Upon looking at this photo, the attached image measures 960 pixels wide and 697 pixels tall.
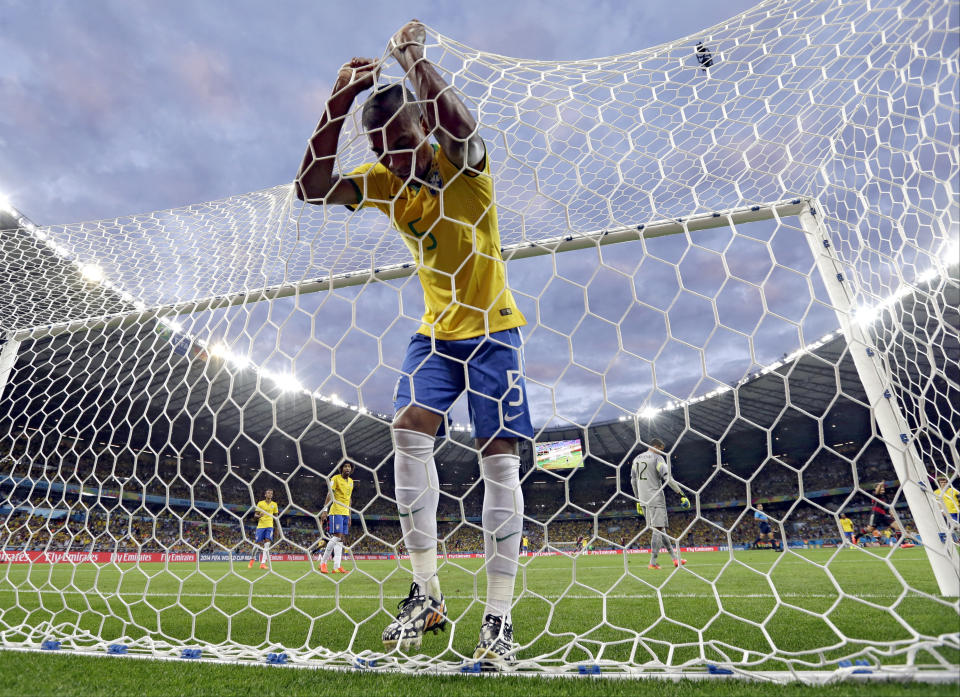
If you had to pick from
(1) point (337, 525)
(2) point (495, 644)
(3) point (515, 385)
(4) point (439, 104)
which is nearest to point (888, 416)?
(3) point (515, 385)

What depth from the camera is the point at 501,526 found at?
4.99 feet

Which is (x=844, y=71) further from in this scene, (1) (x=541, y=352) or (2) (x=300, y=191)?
(2) (x=300, y=191)

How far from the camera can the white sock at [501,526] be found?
1.46m

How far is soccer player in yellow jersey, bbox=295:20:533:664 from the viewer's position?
5.13ft

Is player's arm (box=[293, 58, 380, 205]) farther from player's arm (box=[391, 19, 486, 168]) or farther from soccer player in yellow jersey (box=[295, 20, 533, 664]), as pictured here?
player's arm (box=[391, 19, 486, 168])

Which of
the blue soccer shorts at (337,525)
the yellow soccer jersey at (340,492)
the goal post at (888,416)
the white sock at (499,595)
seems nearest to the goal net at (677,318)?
the goal post at (888,416)

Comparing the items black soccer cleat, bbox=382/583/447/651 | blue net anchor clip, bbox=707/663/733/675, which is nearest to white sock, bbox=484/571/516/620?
black soccer cleat, bbox=382/583/447/651

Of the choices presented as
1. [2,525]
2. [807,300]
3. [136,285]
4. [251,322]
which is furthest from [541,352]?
[136,285]

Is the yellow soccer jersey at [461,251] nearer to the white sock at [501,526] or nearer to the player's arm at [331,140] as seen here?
the player's arm at [331,140]

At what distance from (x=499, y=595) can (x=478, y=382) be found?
2.07 feet

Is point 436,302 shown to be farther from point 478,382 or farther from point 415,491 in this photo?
point 415,491

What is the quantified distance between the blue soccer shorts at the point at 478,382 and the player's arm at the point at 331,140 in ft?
2.25

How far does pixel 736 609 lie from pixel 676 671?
1.30m

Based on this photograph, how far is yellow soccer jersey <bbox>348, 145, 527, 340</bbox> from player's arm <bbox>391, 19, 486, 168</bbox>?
0.25 ft
